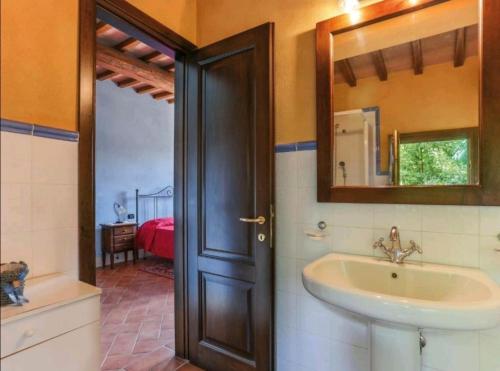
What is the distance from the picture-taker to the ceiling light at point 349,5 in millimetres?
1396

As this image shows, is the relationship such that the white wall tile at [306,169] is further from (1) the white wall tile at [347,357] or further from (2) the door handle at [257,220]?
(1) the white wall tile at [347,357]

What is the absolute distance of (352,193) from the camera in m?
1.41

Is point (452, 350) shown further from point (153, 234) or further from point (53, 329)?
point (153, 234)

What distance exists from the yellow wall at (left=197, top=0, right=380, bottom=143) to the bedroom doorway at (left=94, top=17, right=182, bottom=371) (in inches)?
63.0

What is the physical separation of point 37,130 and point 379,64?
5.16ft

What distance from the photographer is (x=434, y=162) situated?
1243 millimetres

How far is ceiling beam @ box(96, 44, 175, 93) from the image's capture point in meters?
3.71

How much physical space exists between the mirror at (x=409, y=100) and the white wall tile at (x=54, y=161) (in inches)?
49.3

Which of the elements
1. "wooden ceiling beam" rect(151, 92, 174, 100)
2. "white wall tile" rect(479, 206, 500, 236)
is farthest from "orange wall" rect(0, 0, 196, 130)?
"wooden ceiling beam" rect(151, 92, 174, 100)

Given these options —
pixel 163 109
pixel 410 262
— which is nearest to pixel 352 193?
pixel 410 262

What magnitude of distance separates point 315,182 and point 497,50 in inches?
35.8

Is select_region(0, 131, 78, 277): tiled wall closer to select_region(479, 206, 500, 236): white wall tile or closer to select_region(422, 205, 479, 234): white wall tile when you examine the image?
select_region(422, 205, 479, 234): white wall tile

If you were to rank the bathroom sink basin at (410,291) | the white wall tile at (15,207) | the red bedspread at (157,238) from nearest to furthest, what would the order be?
the bathroom sink basin at (410,291), the white wall tile at (15,207), the red bedspread at (157,238)

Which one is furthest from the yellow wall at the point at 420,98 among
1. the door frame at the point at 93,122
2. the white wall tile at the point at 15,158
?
the white wall tile at the point at 15,158
